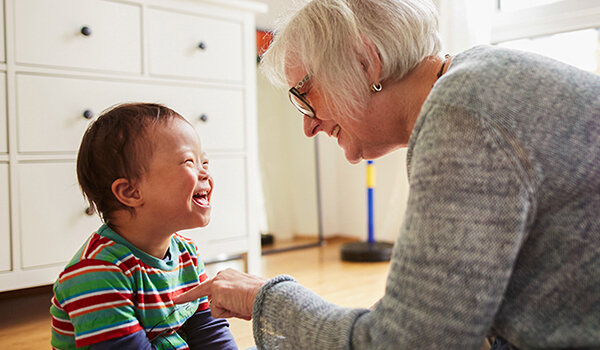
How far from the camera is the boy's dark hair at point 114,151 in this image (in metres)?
1.01

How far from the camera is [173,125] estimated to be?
3.51ft

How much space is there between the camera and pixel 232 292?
89 centimetres

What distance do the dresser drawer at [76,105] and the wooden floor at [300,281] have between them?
52 centimetres

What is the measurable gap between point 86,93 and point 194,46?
0.42 metres

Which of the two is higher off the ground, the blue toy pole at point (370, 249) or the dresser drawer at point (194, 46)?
the dresser drawer at point (194, 46)

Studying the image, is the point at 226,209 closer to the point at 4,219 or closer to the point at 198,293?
the point at 4,219

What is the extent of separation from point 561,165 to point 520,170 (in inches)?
2.4

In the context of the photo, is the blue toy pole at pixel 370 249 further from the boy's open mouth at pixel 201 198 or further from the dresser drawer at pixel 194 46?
the boy's open mouth at pixel 201 198

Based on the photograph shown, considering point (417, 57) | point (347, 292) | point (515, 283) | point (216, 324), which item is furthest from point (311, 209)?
point (515, 283)

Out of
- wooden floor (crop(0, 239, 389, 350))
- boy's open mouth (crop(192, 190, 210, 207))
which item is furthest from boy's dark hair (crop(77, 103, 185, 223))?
wooden floor (crop(0, 239, 389, 350))

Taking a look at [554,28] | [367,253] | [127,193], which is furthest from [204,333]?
[554,28]

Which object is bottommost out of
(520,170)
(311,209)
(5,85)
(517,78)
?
(311,209)

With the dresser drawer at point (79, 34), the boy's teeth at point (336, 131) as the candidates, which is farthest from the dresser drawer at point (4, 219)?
the boy's teeth at point (336, 131)

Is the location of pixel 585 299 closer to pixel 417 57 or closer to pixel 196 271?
pixel 417 57
